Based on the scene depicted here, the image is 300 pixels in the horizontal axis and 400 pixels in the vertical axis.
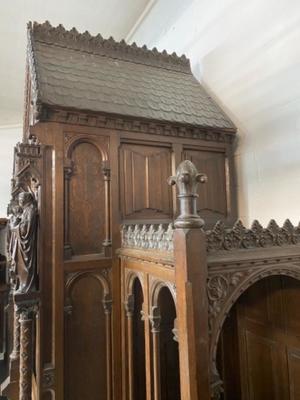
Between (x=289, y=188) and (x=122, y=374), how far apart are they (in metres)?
2.04

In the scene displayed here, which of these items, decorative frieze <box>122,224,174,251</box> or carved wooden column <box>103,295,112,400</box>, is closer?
decorative frieze <box>122,224,174,251</box>

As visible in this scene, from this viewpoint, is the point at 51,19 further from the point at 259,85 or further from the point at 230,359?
the point at 230,359

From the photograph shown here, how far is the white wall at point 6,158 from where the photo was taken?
5367mm

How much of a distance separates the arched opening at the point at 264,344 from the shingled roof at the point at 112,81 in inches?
64.5

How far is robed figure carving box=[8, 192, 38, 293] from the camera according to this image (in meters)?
2.07

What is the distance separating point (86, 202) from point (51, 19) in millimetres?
3258

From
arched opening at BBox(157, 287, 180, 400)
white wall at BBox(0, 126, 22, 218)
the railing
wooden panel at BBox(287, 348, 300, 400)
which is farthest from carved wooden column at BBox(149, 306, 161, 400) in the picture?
white wall at BBox(0, 126, 22, 218)

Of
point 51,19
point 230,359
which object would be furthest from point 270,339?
point 51,19

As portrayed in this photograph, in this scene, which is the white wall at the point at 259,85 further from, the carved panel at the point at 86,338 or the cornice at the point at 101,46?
the carved panel at the point at 86,338

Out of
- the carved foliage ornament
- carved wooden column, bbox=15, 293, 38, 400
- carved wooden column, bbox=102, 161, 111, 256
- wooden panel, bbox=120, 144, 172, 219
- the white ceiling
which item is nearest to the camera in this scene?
the carved foliage ornament

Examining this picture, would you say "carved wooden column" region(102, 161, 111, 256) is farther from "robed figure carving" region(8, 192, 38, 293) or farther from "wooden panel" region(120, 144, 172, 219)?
"robed figure carving" region(8, 192, 38, 293)

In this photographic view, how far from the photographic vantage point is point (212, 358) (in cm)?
130

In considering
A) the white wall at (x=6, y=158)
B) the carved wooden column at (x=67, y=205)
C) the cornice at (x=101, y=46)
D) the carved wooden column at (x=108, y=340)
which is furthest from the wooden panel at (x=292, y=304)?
the white wall at (x=6, y=158)

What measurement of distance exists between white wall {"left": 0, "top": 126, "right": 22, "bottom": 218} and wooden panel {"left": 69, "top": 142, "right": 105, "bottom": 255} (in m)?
3.79
